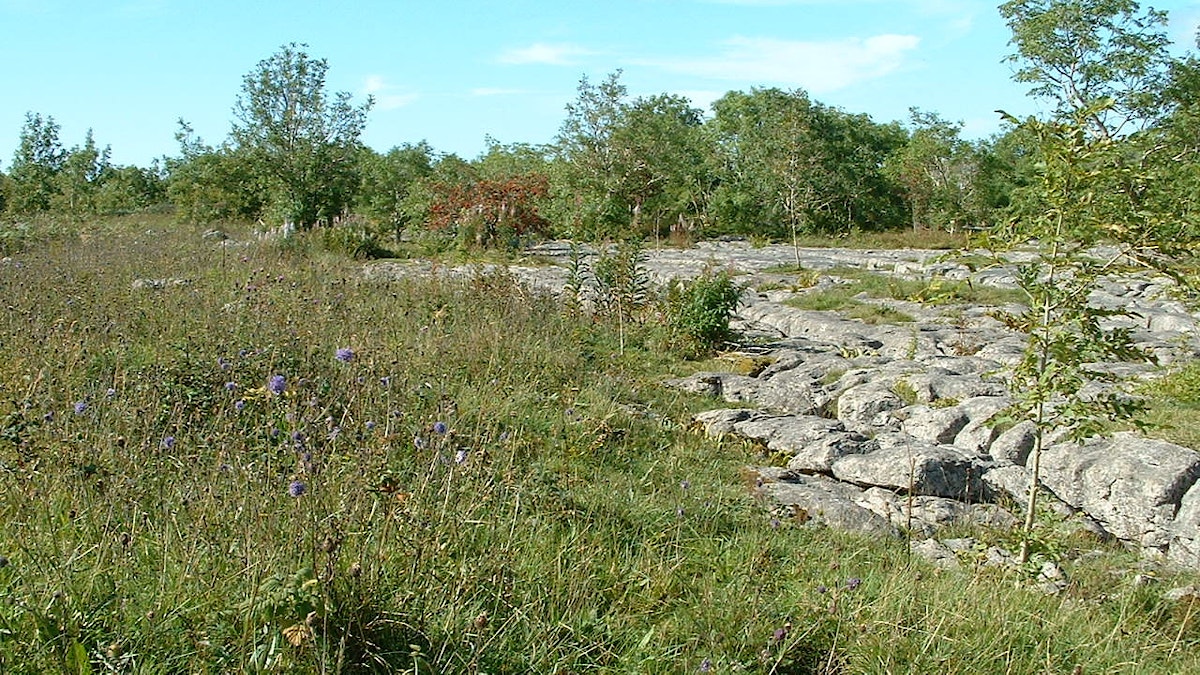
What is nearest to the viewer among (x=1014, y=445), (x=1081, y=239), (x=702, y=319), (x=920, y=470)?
(x=1081, y=239)

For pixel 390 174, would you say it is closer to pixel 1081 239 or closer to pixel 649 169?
pixel 649 169

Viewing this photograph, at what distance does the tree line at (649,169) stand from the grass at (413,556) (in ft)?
31.7

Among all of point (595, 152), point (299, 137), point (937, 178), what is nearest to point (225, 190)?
point (299, 137)

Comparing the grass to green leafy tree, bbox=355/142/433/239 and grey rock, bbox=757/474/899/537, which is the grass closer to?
grey rock, bbox=757/474/899/537

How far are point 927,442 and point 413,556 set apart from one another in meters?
4.48

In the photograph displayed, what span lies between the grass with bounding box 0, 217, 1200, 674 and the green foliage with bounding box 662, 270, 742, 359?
351 cm

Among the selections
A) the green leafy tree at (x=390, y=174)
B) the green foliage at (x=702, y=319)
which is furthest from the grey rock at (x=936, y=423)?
the green leafy tree at (x=390, y=174)

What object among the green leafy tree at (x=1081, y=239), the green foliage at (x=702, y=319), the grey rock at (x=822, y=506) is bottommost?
the grey rock at (x=822, y=506)

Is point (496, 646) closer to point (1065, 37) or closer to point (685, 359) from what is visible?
point (685, 359)

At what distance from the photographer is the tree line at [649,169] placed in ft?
75.1

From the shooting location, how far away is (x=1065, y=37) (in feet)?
94.1

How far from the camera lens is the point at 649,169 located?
30094mm

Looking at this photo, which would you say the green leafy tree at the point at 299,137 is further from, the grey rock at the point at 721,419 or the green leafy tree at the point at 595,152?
the grey rock at the point at 721,419

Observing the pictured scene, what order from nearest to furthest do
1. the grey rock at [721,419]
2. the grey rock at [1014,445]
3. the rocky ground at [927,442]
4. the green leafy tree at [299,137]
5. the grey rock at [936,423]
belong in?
the rocky ground at [927,442], the grey rock at [1014,445], the grey rock at [936,423], the grey rock at [721,419], the green leafy tree at [299,137]
